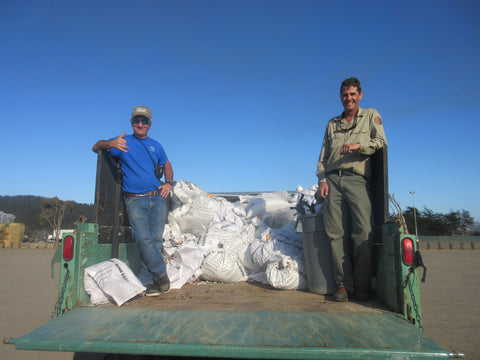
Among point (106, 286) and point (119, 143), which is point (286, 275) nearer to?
point (106, 286)

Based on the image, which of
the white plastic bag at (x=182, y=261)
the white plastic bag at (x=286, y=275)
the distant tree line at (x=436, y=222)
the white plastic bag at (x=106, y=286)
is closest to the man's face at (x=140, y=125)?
the white plastic bag at (x=182, y=261)

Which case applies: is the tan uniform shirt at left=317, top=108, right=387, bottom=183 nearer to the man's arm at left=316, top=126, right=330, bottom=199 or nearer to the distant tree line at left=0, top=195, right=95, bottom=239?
the man's arm at left=316, top=126, right=330, bottom=199

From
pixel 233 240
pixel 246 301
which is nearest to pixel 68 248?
pixel 246 301

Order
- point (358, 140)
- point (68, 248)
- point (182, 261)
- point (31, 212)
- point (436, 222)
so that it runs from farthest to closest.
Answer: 1. point (31, 212)
2. point (436, 222)
3. point (182, 261)
4. point (358, 140)
5. point (68, 248)

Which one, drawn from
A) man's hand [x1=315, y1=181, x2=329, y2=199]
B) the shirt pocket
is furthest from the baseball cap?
the shirt pocket

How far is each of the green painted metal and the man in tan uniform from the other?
0.57m

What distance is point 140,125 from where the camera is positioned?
118 inches

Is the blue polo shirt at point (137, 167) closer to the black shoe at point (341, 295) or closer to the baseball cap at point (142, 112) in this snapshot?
the baseball cap at point (142, 112)

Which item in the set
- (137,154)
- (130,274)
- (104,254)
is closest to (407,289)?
(130,274)

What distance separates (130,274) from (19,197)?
347 feet

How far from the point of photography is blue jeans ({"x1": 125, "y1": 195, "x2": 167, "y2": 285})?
262 centimetres

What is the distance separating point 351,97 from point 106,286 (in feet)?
7.50

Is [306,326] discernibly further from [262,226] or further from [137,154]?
[262,226]

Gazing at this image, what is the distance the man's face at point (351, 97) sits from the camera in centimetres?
261
